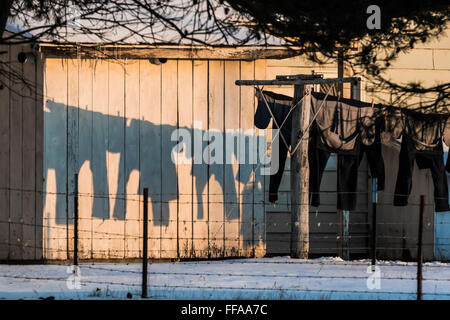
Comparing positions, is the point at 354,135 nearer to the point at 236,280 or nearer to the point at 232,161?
the point at 232,161

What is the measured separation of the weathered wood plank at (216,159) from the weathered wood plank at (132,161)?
3.49ft

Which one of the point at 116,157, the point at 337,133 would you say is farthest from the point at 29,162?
the point at 337,133

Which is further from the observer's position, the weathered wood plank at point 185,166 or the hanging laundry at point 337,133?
the weathered wood plank at point 185,166

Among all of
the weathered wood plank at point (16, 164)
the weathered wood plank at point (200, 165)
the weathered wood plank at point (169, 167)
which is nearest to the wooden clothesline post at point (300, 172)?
the weathered wood plank at point (200, 165)

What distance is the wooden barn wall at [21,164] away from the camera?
32.0 ft

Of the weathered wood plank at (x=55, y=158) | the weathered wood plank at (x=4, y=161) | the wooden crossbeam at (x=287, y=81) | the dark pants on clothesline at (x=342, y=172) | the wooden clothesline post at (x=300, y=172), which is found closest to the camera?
the wooden crossbeam at (x=287, y=81)

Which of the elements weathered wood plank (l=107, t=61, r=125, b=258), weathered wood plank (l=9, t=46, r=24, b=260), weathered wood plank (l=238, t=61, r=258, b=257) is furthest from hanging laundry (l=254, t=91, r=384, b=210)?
weathered wood plank (l=9, t=46, r=24, b=260)

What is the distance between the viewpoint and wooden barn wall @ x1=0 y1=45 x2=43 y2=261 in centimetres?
977

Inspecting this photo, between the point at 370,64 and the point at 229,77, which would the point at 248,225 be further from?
the point at 370,64

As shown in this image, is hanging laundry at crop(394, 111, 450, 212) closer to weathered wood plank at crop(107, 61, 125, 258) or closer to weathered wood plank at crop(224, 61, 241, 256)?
weathered wood plank at crop(224, 61, 241, 256)

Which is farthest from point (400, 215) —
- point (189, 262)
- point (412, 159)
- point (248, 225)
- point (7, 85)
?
point (7, 85)

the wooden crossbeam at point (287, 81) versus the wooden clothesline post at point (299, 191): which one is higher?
the wooden crossbeam at point (287, 81)

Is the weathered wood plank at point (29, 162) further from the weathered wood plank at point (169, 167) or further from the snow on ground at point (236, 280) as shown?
the weathered wood plank at point (169, 167)

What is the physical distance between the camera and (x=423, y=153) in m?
9.55
